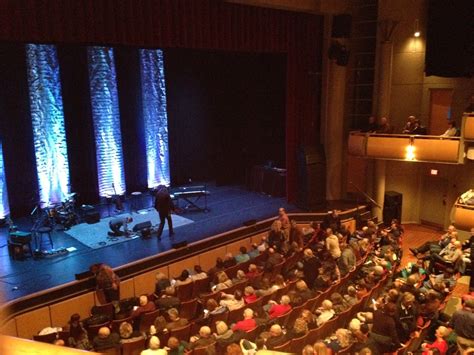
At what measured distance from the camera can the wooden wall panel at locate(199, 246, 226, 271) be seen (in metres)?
9.84

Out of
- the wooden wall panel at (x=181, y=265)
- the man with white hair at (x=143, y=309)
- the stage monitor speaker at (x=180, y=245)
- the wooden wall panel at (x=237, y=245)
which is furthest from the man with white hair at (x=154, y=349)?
the wooden wall panel at (x=237, y=245)

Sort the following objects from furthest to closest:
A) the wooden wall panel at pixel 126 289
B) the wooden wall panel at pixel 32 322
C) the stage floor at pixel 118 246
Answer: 1. the wooden wall panel at pixel 126 289
2. the stage floor at pixel 118 246
3. the wooden wall panel at pixel 32 322

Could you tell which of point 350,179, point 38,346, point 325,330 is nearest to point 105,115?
point 350,179

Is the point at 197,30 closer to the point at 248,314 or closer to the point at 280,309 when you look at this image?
the point at 280,309

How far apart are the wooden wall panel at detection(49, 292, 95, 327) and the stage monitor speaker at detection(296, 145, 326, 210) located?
644 centimetres

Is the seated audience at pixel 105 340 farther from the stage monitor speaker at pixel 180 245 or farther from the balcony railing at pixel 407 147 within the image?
the balcony railing at pixel 407 147

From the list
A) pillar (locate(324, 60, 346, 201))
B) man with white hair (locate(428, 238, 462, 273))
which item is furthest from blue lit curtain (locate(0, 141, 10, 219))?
man with white hair (locate(428, 238, 462, 273))

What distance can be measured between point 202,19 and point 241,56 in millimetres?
3573

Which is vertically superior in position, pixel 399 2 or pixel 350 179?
pixel 399 2

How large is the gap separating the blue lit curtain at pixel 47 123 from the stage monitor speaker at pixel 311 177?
5.83 meters

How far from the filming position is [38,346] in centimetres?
112

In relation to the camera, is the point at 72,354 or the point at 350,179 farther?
the point at 350,179

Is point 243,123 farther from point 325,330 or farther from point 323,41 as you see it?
point 325,330

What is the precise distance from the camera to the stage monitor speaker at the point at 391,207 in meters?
13.1
